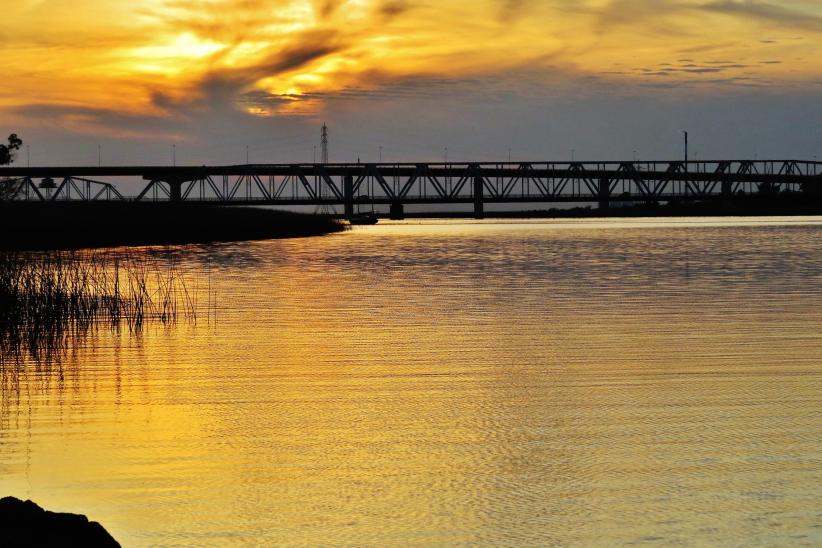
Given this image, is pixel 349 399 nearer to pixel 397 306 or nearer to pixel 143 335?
pixel 143 335

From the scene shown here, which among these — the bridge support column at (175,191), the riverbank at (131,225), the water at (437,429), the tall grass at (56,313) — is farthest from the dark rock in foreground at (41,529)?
the bridge support column at (175,191)

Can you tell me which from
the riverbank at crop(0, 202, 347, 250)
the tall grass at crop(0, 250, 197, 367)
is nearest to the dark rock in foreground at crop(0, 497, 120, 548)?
the tall grass at crop(0, 250, 197, 367)

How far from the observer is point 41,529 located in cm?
697

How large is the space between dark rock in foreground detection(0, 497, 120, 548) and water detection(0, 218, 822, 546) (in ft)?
5.66

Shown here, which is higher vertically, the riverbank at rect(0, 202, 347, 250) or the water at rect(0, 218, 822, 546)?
the riverbank at rect(0, 202, 347, 250)

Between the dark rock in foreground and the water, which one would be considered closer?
the dark rock in foreground

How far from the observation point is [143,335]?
23375 mm

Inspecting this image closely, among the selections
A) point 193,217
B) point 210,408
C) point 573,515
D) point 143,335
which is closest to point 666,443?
point 573,515

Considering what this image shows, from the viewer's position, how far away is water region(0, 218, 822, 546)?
9.34 m

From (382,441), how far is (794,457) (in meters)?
4.18

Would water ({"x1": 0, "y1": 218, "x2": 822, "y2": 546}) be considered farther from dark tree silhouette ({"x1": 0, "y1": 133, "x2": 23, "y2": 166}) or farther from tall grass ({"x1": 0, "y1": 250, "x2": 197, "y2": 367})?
dark tree silhouette ({"x1": 0, "y1": 133, "x2": 23, "y2": 166})

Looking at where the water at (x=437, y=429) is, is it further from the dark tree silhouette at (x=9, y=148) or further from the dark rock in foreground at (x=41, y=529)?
the dark tree silhouette at (x=9, y=148)

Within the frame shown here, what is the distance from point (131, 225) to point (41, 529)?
72.8 metres

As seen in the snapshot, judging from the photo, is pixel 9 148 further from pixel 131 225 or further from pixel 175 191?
pixel 175 191
